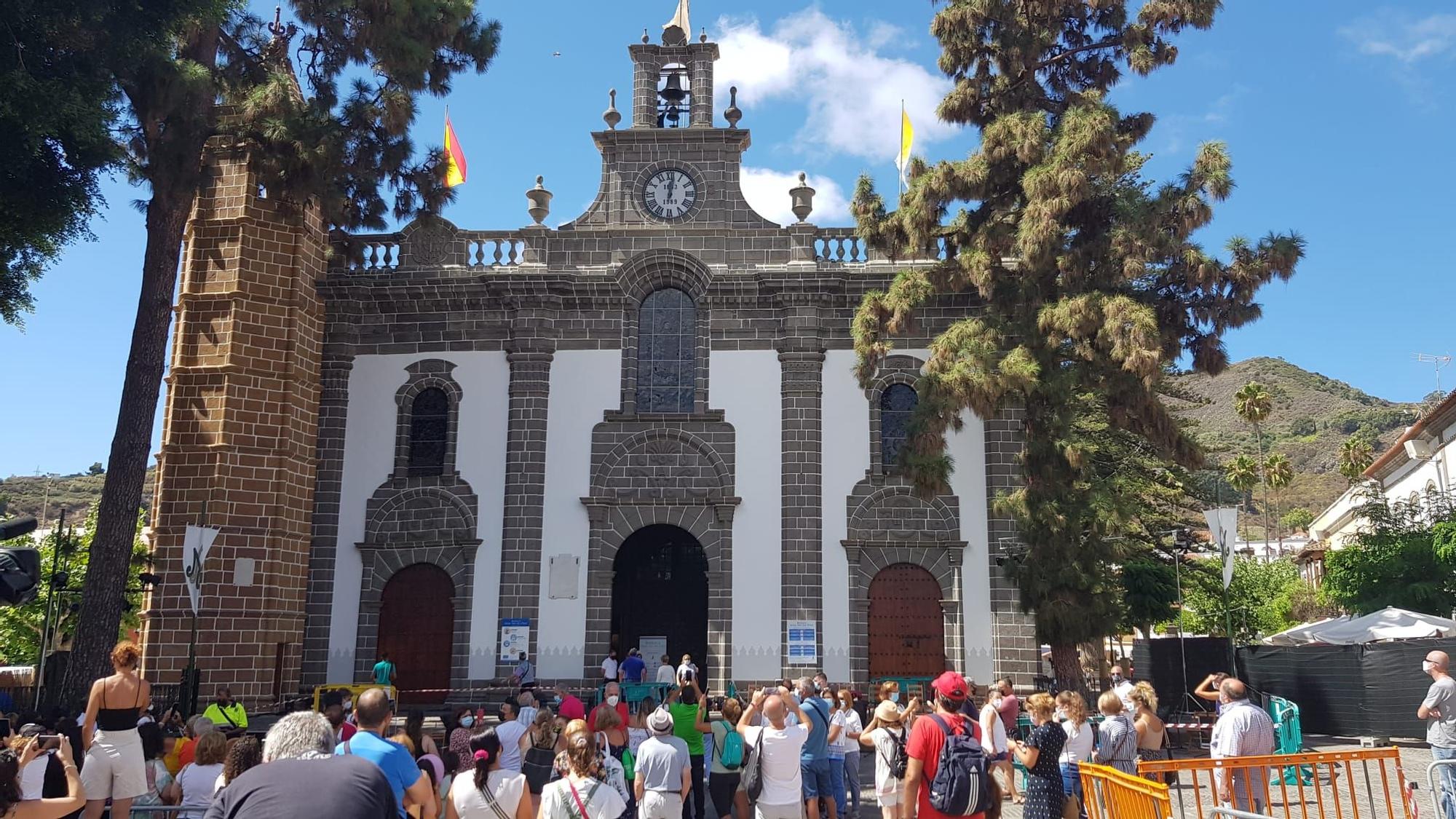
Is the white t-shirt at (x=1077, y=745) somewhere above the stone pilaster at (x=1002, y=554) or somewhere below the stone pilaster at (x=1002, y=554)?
below

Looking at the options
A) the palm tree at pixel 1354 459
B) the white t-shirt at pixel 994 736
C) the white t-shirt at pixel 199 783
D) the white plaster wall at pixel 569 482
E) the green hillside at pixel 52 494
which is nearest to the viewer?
the white t-shirt at pixel 199 783

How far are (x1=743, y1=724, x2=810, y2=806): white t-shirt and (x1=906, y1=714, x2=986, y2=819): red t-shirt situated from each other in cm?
154

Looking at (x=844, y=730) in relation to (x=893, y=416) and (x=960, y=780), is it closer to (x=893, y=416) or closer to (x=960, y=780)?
(x=960, y=780)

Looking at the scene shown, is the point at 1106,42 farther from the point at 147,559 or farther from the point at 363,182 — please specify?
the point at 147,559

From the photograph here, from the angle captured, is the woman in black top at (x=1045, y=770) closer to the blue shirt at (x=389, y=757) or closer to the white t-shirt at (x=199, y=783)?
the blue shirt at (x=389, y=757)

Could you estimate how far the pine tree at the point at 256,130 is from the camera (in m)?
16.0

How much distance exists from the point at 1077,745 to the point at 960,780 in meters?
2.60

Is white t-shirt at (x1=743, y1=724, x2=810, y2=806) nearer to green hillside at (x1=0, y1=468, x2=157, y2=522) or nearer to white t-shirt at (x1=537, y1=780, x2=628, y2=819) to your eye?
white t-shirt at (x1=537, y1=780, x2=628, y2=819)

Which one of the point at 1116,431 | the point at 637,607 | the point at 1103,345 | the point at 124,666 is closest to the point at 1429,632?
the point at 1103,345

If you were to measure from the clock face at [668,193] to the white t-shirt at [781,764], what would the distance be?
50.2 ft

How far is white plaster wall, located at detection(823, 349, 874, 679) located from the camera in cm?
2011

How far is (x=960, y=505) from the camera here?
20.6 metres

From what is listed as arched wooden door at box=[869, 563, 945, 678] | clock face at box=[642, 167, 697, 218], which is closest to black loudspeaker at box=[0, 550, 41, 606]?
arched wooden door at box=[869, 563, 945, 678]

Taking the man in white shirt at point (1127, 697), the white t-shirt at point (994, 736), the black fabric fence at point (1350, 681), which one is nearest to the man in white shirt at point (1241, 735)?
the man in white shirt at point (1127, 697)
